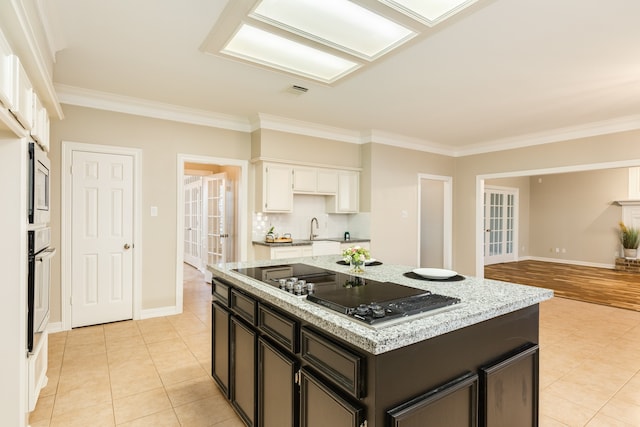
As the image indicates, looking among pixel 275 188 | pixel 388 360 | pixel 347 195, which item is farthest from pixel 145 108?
pixel 388 360

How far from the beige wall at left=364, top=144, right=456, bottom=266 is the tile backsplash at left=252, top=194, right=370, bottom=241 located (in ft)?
0.97

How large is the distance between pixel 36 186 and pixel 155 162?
2298 millimetres

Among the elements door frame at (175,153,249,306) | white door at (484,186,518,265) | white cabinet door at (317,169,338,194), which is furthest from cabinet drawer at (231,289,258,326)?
white door at (484,186,518,265)

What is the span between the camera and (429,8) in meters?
2.12

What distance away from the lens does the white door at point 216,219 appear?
19.0ft

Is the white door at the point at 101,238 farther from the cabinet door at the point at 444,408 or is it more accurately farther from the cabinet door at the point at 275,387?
Answer: the cabinet door at the point at 444,408

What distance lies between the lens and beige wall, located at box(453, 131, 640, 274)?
15.8 ft

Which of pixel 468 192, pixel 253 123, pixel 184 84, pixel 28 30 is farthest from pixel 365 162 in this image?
pixel 28 30

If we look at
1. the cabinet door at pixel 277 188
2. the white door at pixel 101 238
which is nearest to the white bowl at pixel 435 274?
the cabinet door at pixel 277 188

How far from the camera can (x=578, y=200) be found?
8688 millimetres

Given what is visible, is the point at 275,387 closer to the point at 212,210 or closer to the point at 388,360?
the point at 388,360

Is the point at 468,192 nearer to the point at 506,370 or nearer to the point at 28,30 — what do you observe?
the point at 506,370

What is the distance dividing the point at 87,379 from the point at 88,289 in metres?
1.51

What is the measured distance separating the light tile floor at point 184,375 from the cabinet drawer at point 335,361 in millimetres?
1118
